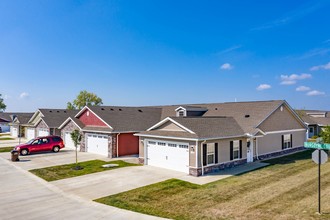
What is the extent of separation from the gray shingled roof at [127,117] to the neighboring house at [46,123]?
10251 mm

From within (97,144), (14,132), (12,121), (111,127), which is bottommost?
(14,132)

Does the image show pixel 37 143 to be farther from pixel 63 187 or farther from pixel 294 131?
pixel 294 131

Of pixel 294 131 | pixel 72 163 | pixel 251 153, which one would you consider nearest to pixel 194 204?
pixel 251 153

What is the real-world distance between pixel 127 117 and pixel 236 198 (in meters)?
17.7

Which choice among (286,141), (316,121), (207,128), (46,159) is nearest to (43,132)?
(46,159)

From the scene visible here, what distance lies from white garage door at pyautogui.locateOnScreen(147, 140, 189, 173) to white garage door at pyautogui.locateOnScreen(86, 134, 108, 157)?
6.47m

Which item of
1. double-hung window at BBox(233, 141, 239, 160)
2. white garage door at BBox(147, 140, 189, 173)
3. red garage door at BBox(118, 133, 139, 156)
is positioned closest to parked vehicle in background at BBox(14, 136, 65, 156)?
red garage door at BBox(118, 133, 139, 156)

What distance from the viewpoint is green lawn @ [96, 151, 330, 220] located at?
10531 mm

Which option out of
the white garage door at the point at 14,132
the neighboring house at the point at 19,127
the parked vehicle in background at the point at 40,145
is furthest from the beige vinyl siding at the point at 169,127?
the white garage door at the point at 14,132

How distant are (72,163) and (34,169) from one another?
299 cm

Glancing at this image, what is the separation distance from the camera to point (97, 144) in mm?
26500

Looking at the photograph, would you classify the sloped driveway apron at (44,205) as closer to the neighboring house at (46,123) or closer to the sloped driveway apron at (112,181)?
the sloped driveway apron at (112,181)

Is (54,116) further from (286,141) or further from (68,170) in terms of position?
(286,141)

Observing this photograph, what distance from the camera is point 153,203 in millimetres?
11945
